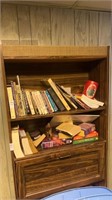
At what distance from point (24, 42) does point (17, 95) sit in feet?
1.39

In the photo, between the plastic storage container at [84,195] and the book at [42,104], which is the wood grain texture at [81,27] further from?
the plastic storage container at [84,195]

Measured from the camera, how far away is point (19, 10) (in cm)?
124

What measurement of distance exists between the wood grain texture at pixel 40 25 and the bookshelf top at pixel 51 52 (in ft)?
0.82

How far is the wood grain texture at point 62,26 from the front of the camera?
1.33m

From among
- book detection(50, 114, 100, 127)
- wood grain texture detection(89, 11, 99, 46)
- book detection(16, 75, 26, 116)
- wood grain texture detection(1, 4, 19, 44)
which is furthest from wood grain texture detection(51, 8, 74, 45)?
book detection(50, 114, 100, 127)

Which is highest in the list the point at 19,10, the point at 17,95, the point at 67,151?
the point at 19,10

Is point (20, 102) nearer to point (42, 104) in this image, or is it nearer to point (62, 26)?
point (42, 104)

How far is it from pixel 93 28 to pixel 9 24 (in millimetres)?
693

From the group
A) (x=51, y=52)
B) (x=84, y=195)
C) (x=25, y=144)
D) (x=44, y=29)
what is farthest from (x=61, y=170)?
(x=44, y=29)

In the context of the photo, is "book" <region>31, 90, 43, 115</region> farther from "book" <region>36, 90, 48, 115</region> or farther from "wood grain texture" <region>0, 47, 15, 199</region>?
"wood grain texture" <region>0, 47, 15, 199</region>

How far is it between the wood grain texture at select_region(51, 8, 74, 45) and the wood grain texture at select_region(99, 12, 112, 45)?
0.27 meters

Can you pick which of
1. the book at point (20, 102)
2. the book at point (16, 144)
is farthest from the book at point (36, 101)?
the book at point (16, 144)

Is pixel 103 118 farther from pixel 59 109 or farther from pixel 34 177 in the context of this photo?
pixel 34 177

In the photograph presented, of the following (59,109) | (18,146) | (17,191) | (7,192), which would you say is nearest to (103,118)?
(59,109)
